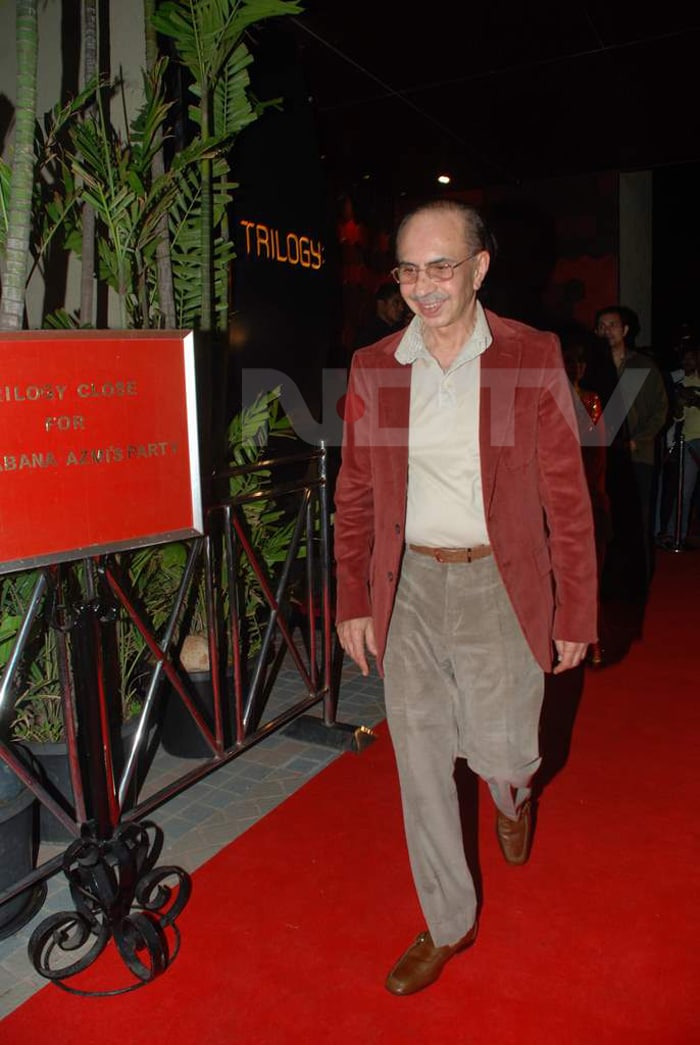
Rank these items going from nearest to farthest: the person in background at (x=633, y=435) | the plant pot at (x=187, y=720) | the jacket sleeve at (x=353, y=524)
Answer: the jacket sleeve at (x=353, y=524) < the plant pot at (x=187, y=720) < the person in background at (x=633, y=435)

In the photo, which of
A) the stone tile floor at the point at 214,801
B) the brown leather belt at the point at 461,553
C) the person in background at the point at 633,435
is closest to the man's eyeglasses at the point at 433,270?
the brown leather belt at the point at 461,553

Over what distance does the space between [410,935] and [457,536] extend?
1.17 meters

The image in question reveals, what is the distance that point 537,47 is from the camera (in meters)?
5.41

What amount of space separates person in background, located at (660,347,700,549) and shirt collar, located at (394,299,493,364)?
5.84 meters

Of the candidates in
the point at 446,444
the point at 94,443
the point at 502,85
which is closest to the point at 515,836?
the point at 446,444

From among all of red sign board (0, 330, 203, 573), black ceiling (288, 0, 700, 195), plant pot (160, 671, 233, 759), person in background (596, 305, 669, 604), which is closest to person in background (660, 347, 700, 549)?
person in background (596, 305, 669, 604)

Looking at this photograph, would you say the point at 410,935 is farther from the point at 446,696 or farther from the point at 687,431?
the point at 687,431

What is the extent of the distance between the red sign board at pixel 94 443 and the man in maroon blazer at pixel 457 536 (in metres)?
0.55

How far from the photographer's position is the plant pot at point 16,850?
A: 248 centimetres

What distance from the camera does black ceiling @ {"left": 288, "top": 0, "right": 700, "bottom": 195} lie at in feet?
16.4

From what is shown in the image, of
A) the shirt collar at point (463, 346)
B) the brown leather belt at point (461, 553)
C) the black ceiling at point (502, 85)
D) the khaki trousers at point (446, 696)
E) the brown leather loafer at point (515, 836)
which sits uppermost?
the black ceiling at point (502, 85)

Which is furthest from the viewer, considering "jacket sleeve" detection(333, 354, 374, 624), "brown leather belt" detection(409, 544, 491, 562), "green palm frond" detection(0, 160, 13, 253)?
"green palm frond" detection(0, 160, 13, 253)

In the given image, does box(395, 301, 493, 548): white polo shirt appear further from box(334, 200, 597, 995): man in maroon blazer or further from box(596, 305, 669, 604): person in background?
box(596, 305, 669, 604): person in background

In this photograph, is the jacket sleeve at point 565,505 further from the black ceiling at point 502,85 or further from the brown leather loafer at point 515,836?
the black ceiling at point 502,85
